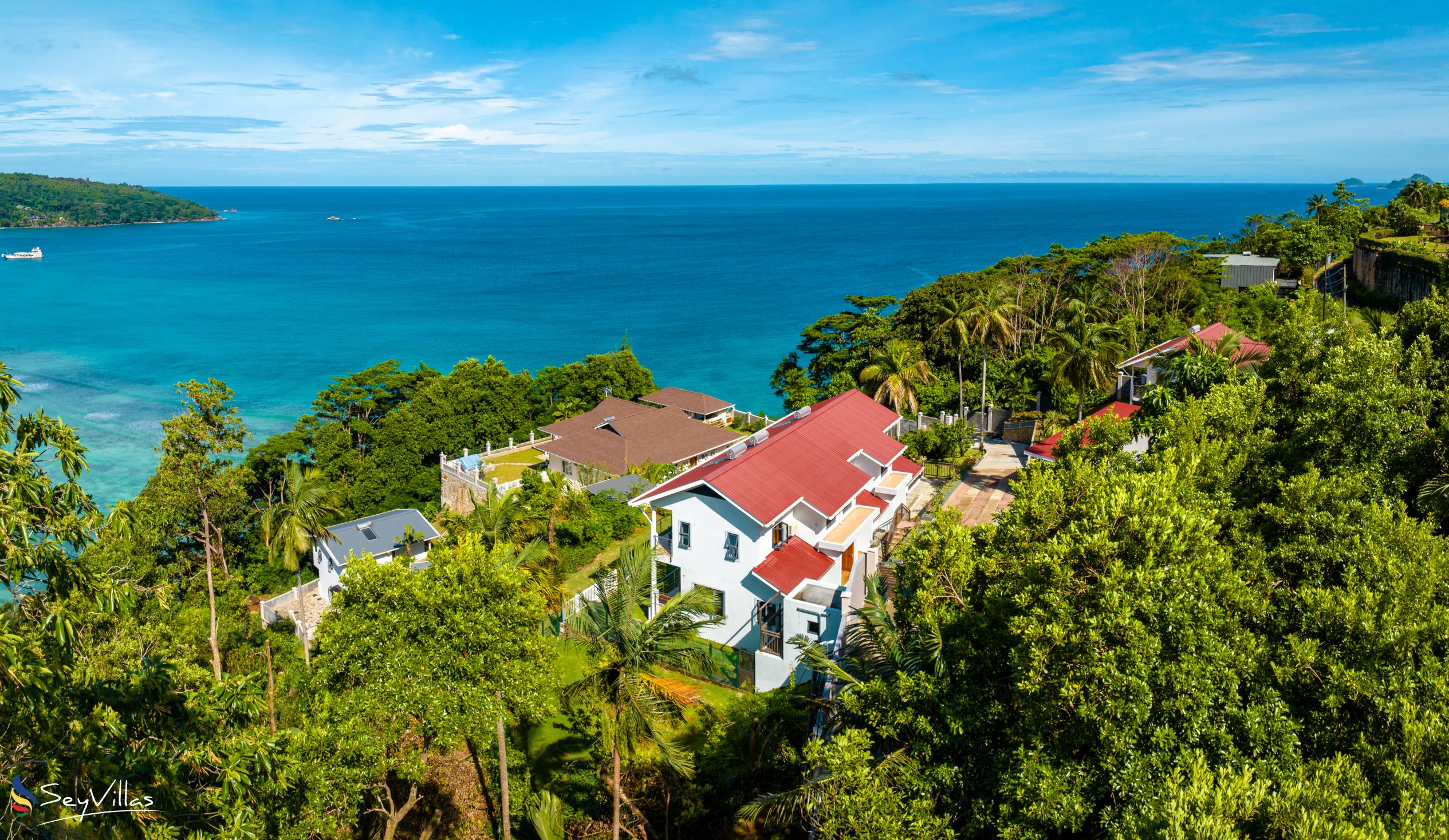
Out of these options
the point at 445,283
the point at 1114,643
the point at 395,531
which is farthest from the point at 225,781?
the point at 445,283

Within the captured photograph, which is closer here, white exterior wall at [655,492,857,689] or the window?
white exterior wall at [655,492,857,689]

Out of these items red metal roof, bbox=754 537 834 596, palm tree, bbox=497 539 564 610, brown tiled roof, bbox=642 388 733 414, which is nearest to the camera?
red metal roof, bbox=754 537 834 596

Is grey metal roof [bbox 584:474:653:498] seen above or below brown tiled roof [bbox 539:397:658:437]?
below

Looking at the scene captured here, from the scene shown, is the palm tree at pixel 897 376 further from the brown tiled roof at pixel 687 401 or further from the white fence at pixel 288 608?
the white fence at pixel 288 608

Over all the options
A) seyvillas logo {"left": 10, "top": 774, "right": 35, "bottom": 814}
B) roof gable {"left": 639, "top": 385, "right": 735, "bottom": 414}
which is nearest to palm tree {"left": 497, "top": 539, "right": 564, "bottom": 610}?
seyvillas logo {"left": 10, "top": 774, "right": 35, "bottom": 814}

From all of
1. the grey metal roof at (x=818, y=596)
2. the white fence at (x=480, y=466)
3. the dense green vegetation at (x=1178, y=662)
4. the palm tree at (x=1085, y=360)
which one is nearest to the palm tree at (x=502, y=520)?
the white fence at (x=480, y=466)

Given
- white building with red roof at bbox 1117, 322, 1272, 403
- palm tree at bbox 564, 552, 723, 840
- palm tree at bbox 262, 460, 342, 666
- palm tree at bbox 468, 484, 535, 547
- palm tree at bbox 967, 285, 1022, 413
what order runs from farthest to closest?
palm tree at bbox 967, 285, 1022, 413
white building with red roof at bbox 1117, 322, 1272, 403
palm tree at bbox 468, 484, 535, 547
palm tree at bbox 262, 460, 342, 666
palm tree at bbox 564, 552, 723, 840

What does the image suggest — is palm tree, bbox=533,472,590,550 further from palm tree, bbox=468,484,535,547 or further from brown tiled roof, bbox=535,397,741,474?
brown tiled roof, bbox=535,397,741,474

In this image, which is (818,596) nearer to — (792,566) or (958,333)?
(792,566)
